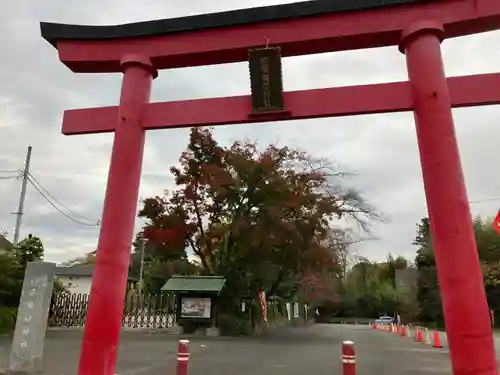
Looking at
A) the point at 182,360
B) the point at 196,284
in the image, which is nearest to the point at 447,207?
the point at 182,360

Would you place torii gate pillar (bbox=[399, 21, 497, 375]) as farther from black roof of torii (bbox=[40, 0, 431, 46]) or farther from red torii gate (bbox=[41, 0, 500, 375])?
black roof of torii (bbox=[40, 0, 431, 46])

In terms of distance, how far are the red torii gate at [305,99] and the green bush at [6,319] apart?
1535 centimetres

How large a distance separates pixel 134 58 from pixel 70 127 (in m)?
1.63

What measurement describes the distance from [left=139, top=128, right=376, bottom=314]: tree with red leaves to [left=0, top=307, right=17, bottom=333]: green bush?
297 inches

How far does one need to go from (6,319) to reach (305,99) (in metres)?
18.4

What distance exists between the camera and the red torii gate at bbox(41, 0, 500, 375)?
5.81 m

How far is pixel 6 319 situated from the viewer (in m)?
19.7

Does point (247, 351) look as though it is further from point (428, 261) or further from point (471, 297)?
point (428, 261)

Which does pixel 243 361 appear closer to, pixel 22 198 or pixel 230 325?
pixel 230 325

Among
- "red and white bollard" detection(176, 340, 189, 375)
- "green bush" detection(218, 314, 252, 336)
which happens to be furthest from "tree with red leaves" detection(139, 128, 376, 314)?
"red and white bollard" detection(176, 340, 189, 375)

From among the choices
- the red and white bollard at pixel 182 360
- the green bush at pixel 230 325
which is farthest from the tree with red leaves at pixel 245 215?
the red and white bollard at pixel 182 360

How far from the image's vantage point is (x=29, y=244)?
913 inches

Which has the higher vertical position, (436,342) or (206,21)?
(206,21)

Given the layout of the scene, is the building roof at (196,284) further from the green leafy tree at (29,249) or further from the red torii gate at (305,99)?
the red torii gate at (305,99)
